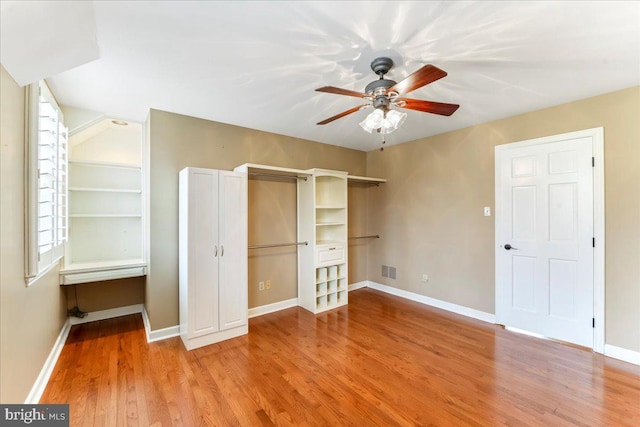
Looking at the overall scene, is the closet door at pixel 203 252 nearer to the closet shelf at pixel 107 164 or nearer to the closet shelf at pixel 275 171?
the closet shelf at pixel 275 171

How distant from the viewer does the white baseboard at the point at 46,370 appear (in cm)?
195

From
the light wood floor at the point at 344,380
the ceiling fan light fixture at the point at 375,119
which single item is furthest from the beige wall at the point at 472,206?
the ceiling fan light fixture at the point at 375,119

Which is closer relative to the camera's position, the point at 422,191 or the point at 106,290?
the point at 106,290

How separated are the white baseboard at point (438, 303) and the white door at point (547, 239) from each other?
7.0 inches

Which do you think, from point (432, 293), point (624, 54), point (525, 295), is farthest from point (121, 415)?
point (624, 54)

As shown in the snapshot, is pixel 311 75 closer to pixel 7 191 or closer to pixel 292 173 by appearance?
pixel 292 173

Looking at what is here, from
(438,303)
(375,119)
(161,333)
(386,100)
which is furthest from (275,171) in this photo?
(438,303)

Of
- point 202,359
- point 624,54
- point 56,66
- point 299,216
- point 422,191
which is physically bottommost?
point 202,359

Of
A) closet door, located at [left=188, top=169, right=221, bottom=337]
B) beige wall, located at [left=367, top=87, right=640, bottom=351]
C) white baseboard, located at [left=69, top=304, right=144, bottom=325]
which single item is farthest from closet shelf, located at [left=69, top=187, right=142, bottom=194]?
beige wall, located at [left=367, top=87, right=640, bottom=351]

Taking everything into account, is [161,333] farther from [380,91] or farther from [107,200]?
[380,91]

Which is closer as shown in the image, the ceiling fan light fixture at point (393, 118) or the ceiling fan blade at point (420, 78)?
the ceiling fan blade at point (420, 78)

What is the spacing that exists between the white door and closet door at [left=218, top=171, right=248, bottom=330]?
3.13m

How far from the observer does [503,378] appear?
7.52ft

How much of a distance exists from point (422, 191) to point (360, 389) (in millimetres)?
2982
